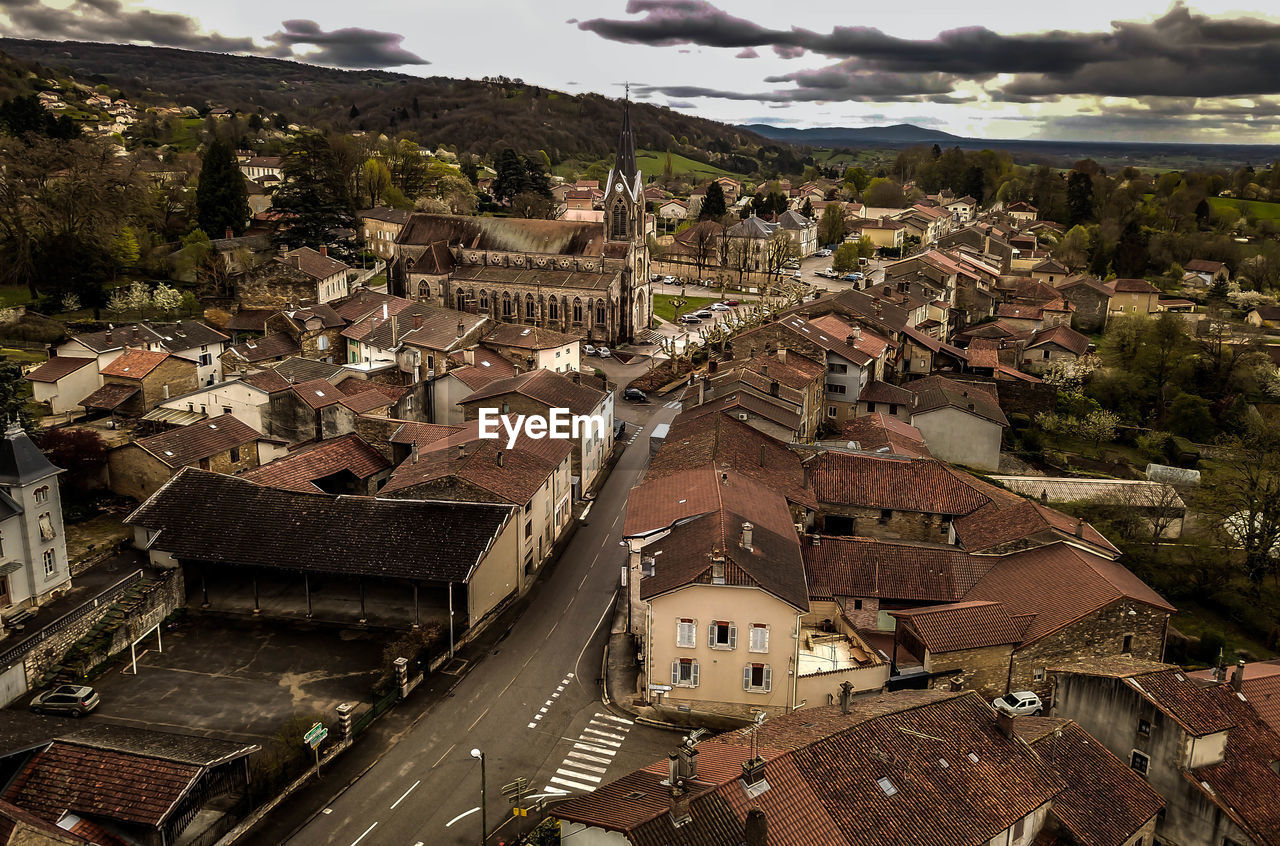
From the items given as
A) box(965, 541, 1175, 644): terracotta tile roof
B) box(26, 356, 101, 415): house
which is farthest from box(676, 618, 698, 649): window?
box(26, 356, 101, 415): house

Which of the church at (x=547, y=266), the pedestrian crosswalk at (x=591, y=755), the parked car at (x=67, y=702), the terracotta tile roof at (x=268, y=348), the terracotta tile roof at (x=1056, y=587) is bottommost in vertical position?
the pedestrian crosswalk at (x=591, y=755)

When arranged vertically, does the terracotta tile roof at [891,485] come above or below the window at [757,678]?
above

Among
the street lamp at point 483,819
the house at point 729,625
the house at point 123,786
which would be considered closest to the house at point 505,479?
the house at point 729,625

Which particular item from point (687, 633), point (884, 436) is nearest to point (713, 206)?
point (884, 436)

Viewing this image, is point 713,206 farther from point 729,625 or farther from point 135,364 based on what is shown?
point 729,625

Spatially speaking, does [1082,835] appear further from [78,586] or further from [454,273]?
[454,273]

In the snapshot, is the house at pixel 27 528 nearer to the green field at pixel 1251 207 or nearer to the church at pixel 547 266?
the church at pixel 547 266

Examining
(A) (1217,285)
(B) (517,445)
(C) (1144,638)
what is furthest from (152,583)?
(A) (1217,285)
